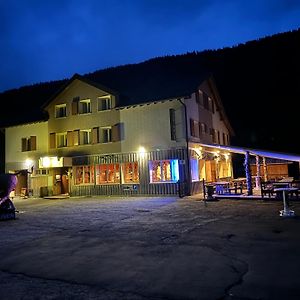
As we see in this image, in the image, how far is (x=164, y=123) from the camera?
21219 mm

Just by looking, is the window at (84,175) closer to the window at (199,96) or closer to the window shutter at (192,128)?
the window shutter at (192,128)

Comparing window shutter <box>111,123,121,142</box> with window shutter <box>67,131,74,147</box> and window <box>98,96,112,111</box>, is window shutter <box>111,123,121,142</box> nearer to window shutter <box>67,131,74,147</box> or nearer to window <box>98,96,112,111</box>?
window <box>98,96,112,111</box>

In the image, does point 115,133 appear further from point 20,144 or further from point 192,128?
point 20,144

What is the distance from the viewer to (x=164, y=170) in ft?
69.5

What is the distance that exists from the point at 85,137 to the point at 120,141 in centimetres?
341

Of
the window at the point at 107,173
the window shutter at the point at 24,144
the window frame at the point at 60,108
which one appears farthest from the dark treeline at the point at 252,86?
the window at the point at 107,173

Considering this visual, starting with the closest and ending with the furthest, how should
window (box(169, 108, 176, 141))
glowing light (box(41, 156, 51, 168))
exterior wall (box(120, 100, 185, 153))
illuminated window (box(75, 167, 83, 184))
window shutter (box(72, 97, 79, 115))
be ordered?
window (box(169, 108, 176, 141))
exterior wall (box(120, 100, 185, 153))
glowing light (box(41, 156, 51, 168))
illuminated window (box(75, 167, 83, 184))
window shutter (box(72, 97, 79, 115))

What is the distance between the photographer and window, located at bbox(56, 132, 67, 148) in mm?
25484

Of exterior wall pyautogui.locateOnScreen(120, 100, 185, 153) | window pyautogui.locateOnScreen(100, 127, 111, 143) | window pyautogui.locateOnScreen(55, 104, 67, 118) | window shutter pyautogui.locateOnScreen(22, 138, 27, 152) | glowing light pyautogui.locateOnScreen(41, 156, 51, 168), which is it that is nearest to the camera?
exterior wall pyautogui.locateOnScreen(120, 100, 185, 153)

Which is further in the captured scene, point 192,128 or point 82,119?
point 82,119

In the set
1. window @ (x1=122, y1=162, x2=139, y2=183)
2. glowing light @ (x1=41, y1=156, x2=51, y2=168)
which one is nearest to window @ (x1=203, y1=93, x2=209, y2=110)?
window @ (x1=122, y1=162, x2=139, y2=183)

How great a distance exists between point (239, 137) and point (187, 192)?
1039 inches

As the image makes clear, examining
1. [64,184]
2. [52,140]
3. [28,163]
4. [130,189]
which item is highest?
[52,140]

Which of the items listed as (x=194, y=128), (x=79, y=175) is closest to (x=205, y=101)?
(x=194, y=128)
